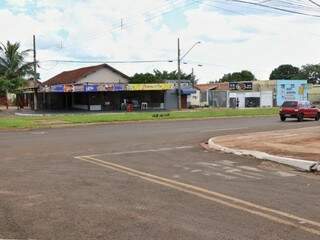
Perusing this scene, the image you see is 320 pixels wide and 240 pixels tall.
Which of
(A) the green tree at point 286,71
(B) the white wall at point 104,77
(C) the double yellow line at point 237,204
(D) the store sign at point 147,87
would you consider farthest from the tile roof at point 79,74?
(A) the green tree at point 286,71

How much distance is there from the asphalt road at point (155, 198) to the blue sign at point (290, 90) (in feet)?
243

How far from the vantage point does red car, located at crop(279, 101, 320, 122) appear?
4159cm

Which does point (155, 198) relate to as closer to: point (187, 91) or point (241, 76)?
point (187, 91)

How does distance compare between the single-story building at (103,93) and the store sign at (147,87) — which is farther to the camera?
the store sign at (147,87)

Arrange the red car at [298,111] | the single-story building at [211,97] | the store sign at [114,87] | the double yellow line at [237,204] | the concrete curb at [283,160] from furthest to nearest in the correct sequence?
the single-story building at [211,97], the store sign at [114,87], the red car at [298,111], the concrete curb at [283,160], the double yellow line at [237,204]

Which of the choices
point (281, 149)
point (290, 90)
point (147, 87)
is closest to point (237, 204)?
point (281, 149)

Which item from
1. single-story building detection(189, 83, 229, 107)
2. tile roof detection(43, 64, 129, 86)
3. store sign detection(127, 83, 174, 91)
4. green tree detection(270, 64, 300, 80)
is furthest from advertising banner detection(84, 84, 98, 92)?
green tree detection(270, 64, 300, 80)

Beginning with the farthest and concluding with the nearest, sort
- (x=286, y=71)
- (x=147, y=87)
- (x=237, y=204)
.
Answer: (x=286, y=71) → (x=147, y=87) → (x=237, y=204)

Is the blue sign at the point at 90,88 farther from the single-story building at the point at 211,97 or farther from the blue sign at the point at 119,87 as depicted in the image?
the single-story building at the point at 211,97

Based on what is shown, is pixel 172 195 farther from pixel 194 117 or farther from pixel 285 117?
pixel 194 117

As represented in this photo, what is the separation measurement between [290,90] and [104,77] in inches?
1197

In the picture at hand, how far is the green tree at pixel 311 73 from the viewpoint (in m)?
158

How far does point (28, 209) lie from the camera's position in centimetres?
910

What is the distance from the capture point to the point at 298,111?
41.6 metres
